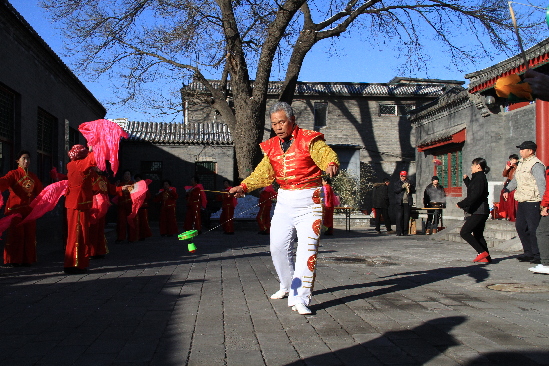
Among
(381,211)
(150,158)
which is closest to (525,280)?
(381,211)

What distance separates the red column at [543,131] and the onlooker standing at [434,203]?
4.41 m

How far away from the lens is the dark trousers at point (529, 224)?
29.8ft

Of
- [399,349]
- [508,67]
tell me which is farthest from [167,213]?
[399,349]

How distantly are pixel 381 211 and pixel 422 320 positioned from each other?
14270mm

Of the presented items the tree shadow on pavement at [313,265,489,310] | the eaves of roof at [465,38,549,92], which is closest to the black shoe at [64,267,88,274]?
the tree shadow on pavement at [313,265,489,310]

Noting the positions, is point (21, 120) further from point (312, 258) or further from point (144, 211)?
point (312, 258)

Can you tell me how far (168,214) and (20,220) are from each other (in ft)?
27.3

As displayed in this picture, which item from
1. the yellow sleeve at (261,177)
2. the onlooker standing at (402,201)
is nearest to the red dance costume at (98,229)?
the yellow sleeve at (261,177)

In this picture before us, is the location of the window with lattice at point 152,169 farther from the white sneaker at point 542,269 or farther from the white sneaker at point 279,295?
the white sneaker at point 279,295

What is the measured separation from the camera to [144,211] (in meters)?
15.6

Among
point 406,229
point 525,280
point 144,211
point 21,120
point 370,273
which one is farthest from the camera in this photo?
point 406,229

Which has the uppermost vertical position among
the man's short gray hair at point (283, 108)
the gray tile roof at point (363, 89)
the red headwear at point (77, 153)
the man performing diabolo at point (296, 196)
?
the gray tile roof at point (363, 89)

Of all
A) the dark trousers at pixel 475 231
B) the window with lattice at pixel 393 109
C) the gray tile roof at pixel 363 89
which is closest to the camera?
the dark trousers at pixel 475 231

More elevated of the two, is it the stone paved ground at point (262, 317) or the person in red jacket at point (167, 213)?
the person in red jacket at point (167, 213)
